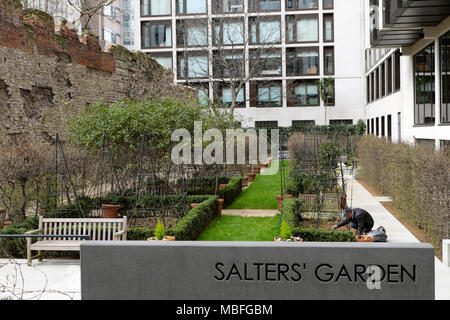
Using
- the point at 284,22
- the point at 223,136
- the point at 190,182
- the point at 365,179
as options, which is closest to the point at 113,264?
the point at 190,182

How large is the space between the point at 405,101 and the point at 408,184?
1022 cm

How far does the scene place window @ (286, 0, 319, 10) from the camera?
138 ft

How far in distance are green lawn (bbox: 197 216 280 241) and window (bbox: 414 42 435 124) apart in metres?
8.47

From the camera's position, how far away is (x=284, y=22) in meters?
38.4

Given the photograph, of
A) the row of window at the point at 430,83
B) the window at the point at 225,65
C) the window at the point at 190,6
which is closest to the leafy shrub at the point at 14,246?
the row of window at the point at 430,83

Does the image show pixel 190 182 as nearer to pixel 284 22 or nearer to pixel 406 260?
pixel 406 260

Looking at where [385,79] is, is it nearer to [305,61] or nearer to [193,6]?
[305,61]

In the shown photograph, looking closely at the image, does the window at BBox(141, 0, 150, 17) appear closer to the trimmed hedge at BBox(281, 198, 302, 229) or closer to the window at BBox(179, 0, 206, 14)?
the window at BBox(179, 0, 206, 14)

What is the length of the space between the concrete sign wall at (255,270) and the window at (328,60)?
126 ft

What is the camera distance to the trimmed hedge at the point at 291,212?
1017cm

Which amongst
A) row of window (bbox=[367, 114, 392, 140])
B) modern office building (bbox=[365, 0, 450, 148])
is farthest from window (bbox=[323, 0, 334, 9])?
modern office building (bbox=[365, 0, 450, 148])

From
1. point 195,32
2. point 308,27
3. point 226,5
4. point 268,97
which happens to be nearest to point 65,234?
point 195,32

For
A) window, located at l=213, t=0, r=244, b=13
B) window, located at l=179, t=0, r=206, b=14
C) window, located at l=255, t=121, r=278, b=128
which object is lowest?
window, located at l=255, t=121, r=278, b=128
